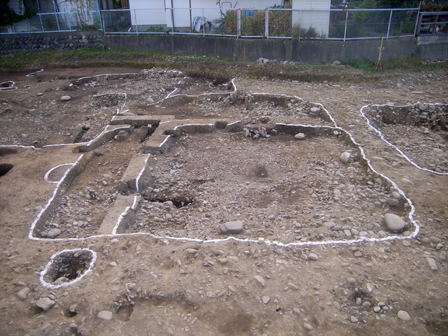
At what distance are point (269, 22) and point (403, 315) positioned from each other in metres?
10.8

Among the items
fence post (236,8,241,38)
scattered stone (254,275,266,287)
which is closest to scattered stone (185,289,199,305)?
scattered stone (254,275,266,287)

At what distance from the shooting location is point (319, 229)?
4.09m

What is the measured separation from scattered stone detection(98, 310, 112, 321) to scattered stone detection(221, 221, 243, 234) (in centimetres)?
168

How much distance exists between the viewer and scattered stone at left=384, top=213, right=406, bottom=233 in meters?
3.96

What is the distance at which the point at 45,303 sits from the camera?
3098 mm

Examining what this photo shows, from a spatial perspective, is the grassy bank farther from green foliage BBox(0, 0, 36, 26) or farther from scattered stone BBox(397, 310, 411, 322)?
scattered stone BBox(397, 310, 411, 322)

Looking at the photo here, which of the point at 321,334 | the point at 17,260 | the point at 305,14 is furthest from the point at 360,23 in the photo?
the point at 17,260

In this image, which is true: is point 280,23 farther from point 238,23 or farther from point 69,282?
point 69,282

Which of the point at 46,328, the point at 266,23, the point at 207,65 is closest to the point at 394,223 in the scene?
the point at 46,328

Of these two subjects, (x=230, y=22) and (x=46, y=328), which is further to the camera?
(x=230, y=22)

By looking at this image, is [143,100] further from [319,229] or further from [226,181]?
[319,229]

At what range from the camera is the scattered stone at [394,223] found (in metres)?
3.96

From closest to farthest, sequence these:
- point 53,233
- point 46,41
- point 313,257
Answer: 1. point 313,257
2. point 53,233
3. point 46,41

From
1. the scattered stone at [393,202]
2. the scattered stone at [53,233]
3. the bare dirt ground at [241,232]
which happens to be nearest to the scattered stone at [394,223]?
the bare dirt ground at [241,232]
